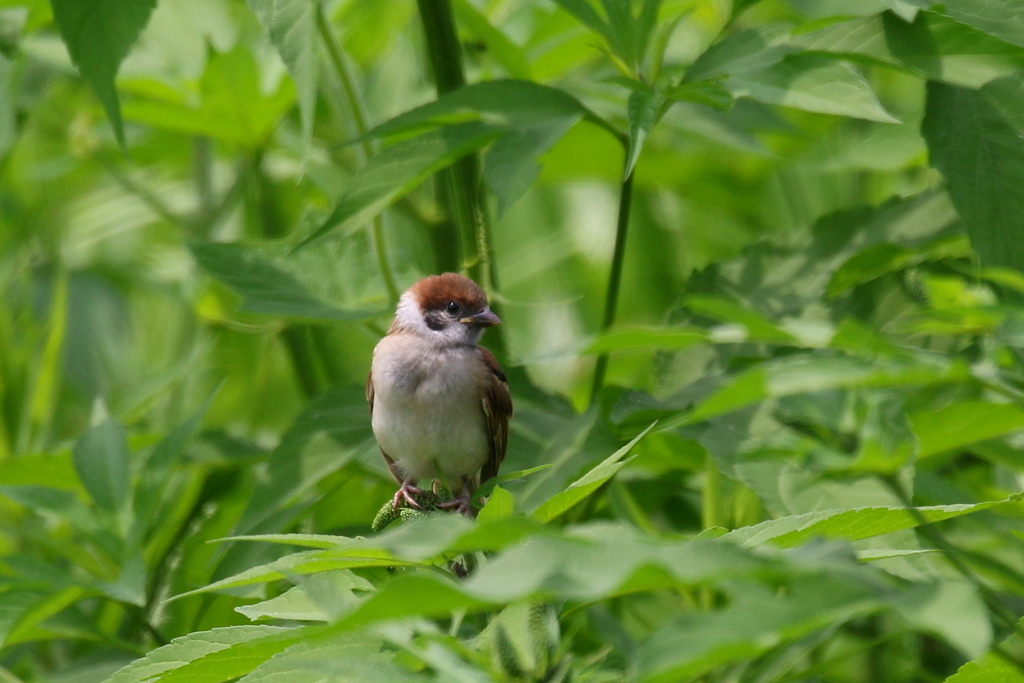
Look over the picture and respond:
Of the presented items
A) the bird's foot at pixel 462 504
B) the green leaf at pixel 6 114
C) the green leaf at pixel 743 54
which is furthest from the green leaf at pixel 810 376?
the green leaf at pixel 6 114

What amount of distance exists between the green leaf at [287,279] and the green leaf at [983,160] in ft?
3.53

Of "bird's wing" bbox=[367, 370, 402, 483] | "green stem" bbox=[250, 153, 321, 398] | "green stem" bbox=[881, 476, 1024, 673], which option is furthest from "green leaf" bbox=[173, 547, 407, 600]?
"green stem" bbox=[250, 153, 321, 398]

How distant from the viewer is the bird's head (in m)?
2.31

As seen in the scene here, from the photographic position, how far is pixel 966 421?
150cm

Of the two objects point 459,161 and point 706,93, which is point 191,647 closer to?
point 459,161

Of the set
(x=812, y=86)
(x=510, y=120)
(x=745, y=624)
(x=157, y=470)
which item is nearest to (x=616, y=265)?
(x=510, y=120)

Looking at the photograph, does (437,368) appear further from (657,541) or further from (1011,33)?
(657,541)

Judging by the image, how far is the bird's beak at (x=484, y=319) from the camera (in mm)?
2369

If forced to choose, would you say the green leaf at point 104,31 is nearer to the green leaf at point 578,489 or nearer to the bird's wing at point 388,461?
the bird's wing at point 388,461

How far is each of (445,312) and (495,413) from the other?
0.39 metres

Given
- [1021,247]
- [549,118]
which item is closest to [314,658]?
[549,118]

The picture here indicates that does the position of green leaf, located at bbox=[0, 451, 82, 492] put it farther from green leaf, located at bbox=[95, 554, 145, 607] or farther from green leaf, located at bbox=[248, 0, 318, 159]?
green leaf, located at bbox=[248, 0, 318, 159]

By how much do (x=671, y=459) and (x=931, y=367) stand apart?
98 centimetres

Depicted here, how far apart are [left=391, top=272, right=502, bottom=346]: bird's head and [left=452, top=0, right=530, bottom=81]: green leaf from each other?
1.44 ft
